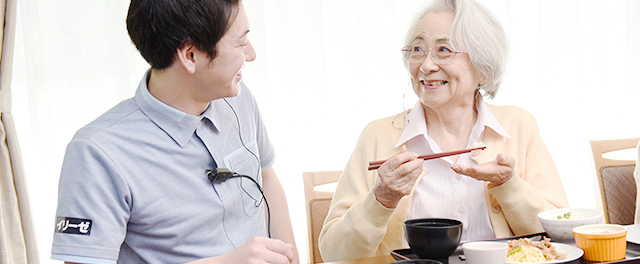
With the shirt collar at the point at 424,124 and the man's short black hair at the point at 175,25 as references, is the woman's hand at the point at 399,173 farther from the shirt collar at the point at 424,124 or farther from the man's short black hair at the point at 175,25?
the man's short black hair at the point at 175,25

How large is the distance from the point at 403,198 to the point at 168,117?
0.75 m

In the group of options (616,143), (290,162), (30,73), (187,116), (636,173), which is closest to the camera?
(187,116)

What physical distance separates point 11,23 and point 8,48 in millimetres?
123

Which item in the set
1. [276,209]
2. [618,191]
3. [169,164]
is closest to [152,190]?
[169,164]

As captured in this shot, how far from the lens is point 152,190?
116cm

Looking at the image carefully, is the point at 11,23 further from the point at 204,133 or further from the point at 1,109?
the point at 204,133

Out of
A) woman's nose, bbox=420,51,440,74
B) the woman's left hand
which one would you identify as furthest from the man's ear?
woman's nose, bbox=420,51,440,74

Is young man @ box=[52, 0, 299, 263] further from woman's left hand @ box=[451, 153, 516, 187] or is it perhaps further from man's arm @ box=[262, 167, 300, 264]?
woman's left hand @ box=[451, 153, 516, 187]

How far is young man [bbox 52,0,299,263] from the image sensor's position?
1.07 metres

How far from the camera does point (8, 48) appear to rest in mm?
2645

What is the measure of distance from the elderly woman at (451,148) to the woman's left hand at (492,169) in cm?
6

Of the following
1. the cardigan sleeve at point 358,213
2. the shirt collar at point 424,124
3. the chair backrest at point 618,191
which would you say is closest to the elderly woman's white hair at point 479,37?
the shirt collar at point 424,124

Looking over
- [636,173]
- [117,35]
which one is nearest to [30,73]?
[117,35]

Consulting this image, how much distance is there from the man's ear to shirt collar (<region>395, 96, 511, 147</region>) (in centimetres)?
77
